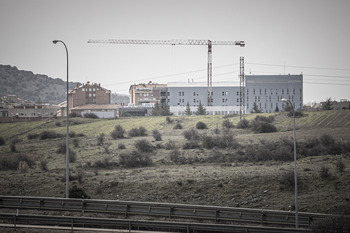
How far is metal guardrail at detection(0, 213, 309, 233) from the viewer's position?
2198cm

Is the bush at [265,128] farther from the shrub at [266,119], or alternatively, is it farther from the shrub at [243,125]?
the shrub at [266,119]

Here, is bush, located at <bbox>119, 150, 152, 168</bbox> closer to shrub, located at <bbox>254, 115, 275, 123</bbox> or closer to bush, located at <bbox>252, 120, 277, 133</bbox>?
bush, located at <bbox>252, 120, 277, 133</bbox>

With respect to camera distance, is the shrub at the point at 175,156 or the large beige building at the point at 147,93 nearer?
the shrub at the point at 175,156

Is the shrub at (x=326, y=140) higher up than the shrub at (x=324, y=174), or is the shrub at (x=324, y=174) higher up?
the shrub at (x=326, y=140)

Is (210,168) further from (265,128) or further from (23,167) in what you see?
(265,128)

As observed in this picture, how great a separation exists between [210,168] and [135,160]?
9.50 m

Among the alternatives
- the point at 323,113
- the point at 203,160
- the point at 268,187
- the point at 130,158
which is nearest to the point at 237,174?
the point at 268,187

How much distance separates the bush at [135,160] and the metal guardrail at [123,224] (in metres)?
23.6

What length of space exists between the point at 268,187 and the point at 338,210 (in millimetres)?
7711

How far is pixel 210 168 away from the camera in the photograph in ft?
145

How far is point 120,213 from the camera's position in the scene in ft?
90.3

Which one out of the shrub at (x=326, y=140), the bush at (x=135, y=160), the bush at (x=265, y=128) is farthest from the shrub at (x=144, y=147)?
the shrub at (x=326, y=140)

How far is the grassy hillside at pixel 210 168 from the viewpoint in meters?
34.4

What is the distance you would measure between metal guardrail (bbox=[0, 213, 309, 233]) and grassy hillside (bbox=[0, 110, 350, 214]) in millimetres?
8730
